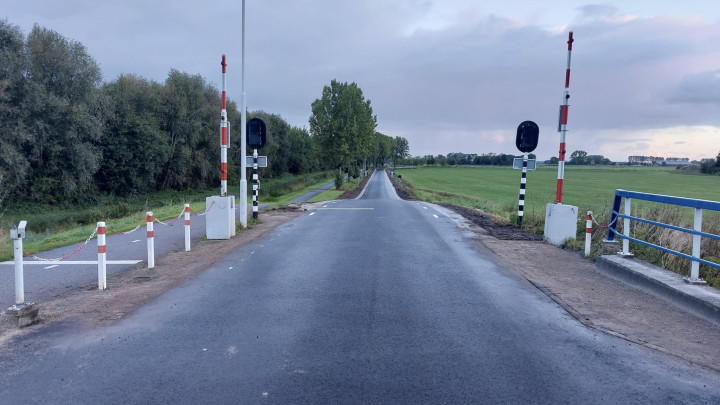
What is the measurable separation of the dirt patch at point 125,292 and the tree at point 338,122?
5427cm

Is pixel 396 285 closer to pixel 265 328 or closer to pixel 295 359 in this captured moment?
pixel 265 328

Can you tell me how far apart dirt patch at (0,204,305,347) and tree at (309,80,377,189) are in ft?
178

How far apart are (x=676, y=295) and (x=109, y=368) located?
7266mm

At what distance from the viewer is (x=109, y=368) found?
464cm

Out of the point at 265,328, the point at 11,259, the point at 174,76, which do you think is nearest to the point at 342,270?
the point at 265,328

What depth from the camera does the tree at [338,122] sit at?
65500 millimetres

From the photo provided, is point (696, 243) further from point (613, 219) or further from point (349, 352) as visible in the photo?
point (349, 352)

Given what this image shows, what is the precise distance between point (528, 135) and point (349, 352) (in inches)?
483

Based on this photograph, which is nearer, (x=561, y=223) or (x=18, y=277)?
(x=18, y=277)

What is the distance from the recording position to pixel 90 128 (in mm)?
37938

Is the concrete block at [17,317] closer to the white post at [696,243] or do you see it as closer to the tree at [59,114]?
the white post at [696,243]

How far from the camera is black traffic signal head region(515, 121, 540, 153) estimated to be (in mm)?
15266

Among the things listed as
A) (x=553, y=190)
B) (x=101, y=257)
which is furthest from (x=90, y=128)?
(x=553, y=190)

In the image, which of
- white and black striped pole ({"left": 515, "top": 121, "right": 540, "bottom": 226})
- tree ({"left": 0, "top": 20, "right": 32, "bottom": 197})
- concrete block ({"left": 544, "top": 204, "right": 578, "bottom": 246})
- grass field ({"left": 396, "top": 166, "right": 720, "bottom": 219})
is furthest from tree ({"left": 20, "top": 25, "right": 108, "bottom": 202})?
concrete block ({"left": 544, "top": 204, "right": 578, "bottom": 246})
